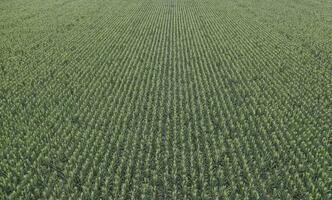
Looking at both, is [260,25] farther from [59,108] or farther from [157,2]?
[59,108]

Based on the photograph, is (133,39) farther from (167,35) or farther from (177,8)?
(177,8)

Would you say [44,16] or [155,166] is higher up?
[44,16]

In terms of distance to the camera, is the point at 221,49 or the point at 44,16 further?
the point at 44,16

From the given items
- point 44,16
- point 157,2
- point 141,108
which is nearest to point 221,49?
point 141,108

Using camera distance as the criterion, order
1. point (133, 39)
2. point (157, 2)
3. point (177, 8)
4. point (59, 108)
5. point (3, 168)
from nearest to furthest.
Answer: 1. point (3, 168)
2. point (59, 108)
3. point (133, 39)
4. point (177, 8)
5. point (157, 2)

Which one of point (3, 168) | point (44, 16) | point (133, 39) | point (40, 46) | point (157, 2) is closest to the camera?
point (3, 168)

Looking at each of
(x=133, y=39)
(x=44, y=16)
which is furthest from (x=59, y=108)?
(x=44, y=16)
